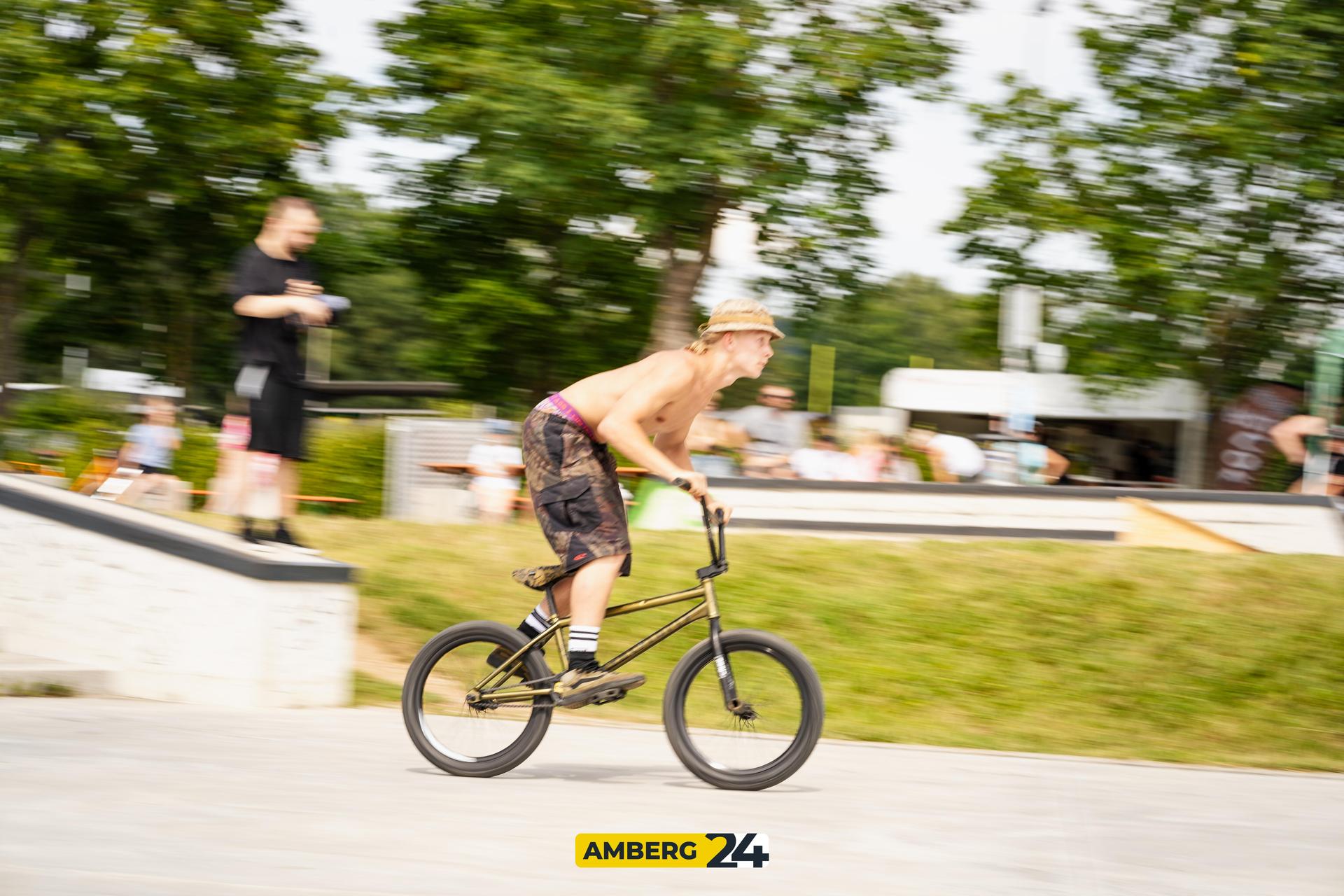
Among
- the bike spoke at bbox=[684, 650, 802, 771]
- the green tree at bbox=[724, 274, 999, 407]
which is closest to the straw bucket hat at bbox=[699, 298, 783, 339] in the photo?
the bike spoke at bbox=[684, 650, 802, 771]

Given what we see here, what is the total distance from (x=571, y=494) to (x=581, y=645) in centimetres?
54

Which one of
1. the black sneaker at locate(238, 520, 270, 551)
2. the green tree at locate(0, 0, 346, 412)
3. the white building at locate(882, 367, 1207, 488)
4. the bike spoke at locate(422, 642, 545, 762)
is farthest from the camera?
the green tree at locate(0, 0, 346, 412)

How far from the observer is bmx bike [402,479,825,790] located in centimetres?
511

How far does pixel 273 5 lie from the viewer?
76.9ft

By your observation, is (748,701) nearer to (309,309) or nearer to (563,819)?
(563,819)

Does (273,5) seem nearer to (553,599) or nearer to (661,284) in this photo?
(661,284)

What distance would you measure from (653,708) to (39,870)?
4704 mm

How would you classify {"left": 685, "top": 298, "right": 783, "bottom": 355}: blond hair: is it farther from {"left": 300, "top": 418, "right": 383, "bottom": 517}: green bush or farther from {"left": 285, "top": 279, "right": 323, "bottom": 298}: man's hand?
{"left": 300, "top": 418, "right": 383, "bottom": 517}: green bush

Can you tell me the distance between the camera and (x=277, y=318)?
702cm

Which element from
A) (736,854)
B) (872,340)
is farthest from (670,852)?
(872,340)

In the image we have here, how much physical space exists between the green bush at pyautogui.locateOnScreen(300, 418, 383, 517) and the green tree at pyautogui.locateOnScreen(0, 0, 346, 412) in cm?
515

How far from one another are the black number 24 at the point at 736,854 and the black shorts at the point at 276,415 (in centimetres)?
401

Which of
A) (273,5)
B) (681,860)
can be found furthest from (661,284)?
(681,860)

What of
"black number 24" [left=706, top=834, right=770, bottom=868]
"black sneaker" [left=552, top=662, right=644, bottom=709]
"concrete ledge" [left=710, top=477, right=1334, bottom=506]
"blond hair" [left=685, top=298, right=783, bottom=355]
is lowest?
"concrete ledge" [left=710, top=477, right=1334, bottom=506]
